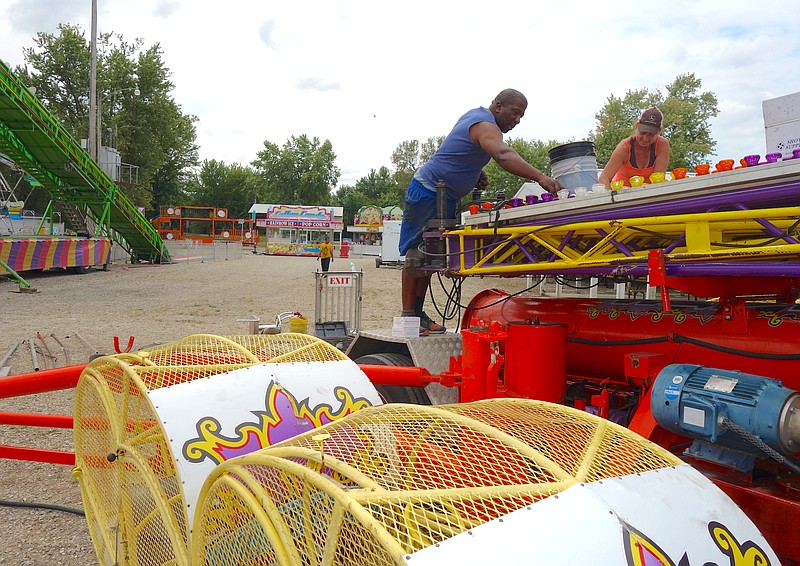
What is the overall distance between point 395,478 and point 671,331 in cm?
198

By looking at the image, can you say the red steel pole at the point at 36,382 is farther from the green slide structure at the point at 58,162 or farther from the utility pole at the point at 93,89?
the utility pole at the point at 93,89

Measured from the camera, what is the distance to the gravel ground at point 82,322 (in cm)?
364

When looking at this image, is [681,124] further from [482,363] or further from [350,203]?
Result: [350,203]

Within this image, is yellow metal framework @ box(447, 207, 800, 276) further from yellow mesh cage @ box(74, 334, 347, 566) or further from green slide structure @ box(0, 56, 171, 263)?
green slide structure @ box(0, 56, 171, 263)

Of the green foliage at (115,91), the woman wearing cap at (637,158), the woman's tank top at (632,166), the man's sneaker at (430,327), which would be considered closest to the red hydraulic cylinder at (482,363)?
the man's sneaker at (430,327)

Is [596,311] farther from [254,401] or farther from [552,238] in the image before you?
[254,401]

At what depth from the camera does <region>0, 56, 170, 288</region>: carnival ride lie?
57.1 feet

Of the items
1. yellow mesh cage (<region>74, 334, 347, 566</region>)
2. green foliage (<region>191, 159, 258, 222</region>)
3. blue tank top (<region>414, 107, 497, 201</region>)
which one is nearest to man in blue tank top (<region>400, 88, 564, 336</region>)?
blue tank top (<region>414, 107, 497, 201</region>)

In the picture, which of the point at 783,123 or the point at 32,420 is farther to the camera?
the point at 32,420

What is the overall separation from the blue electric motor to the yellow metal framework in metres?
0.48

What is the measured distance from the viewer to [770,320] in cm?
260

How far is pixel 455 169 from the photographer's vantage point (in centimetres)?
430

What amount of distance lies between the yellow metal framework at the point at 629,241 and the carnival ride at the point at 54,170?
15474 millimetres

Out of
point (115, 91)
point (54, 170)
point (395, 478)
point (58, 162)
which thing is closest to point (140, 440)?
point (395, 478)
